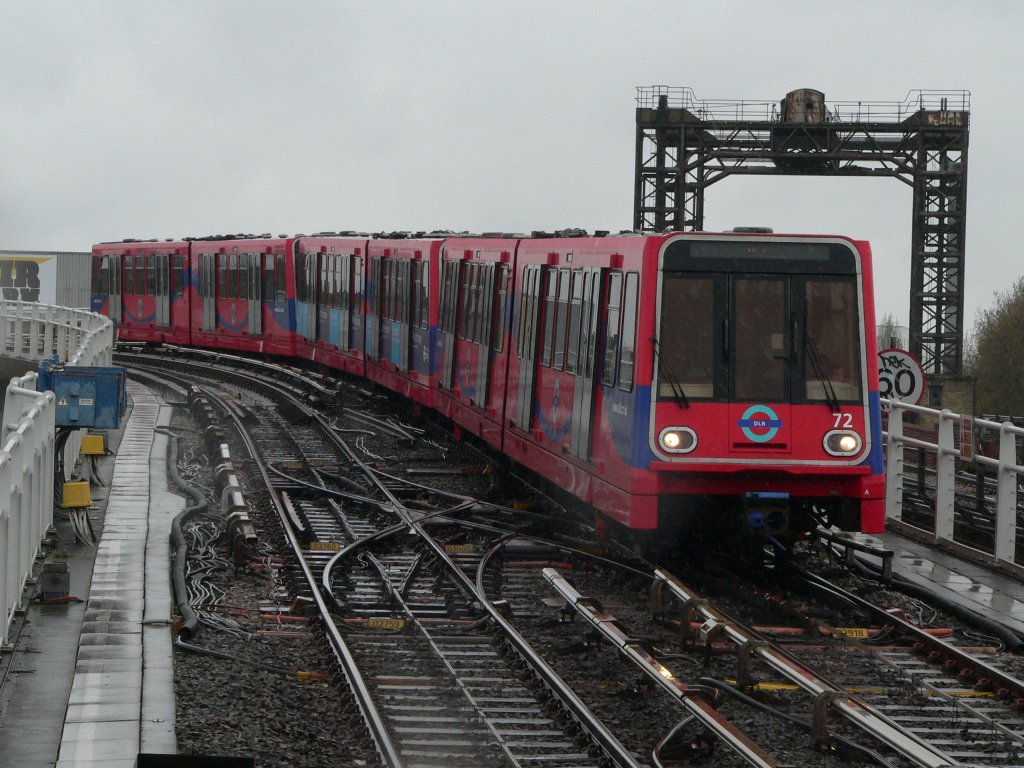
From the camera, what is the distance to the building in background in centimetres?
6631

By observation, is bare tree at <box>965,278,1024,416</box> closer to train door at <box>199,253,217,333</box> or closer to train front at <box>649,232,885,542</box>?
train door at <box>199,253,217,333</box>

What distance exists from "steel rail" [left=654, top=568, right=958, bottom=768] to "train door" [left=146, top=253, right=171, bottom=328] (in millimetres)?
32978

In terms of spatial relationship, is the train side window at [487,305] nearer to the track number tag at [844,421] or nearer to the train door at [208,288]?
the track number tag at [844,421]

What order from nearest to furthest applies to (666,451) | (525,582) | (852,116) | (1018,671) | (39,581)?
(1018,671) → (39,581) → (666,451) → (525,582) → (852,116)

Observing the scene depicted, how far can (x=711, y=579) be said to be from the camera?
1269cm

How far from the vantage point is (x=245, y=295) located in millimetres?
38562

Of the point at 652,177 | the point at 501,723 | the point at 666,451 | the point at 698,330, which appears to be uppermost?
the point at 652,177

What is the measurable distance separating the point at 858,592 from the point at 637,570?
1760 millimetres

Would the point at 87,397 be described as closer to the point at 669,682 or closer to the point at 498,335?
the point at 498,335

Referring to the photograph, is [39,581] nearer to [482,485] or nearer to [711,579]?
[711,579]

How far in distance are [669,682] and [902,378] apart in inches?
338

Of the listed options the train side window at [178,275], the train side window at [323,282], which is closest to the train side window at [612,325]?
the train side window at [323,282]

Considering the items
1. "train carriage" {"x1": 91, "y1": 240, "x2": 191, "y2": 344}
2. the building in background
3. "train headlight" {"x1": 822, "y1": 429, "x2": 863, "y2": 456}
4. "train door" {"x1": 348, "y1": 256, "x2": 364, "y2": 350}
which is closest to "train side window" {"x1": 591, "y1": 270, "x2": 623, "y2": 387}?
"train headlight" {"x1": 822, "y1": 429, "x2": 863, "y2": 456}

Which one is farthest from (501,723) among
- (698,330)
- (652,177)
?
(652,177)
